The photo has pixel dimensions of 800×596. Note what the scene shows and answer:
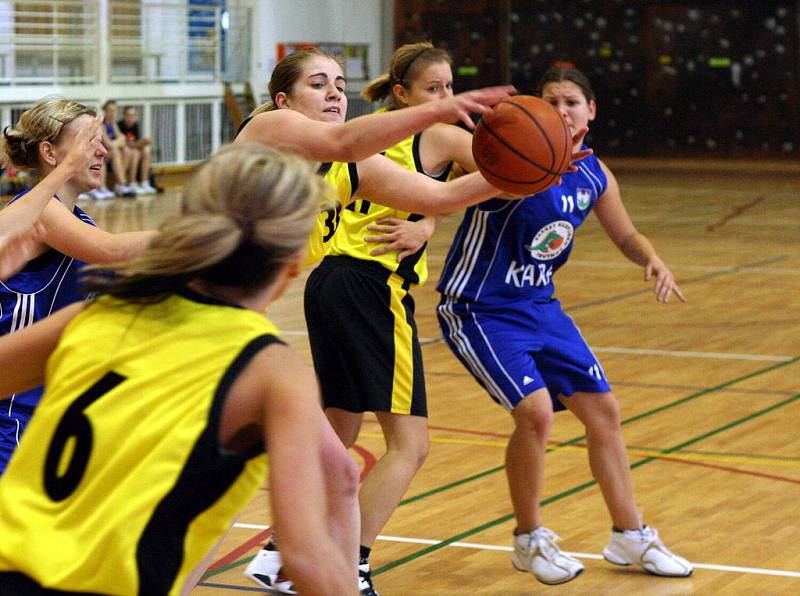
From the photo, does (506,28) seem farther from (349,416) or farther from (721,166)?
(349,416)

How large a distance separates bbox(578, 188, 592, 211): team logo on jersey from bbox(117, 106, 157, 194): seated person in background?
13.5m

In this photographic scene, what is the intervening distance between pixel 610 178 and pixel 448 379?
9.41 ft

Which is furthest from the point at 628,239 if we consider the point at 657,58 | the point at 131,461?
the point at 657,58

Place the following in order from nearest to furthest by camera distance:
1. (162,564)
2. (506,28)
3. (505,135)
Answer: (162,564)
(505,135)
(506,28)

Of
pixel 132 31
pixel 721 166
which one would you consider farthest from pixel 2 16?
pixel 721 166

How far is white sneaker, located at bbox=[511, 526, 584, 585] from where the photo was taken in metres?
3.94

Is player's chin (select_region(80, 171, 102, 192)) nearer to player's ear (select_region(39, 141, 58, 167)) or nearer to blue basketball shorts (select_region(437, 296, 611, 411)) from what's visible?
player's ear (select_region(39, 141, 58, 167))

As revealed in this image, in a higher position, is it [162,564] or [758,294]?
[162,564]

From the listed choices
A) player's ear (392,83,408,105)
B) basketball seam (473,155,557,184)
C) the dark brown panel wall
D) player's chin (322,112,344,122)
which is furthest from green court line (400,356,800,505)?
the dark brown panel wall

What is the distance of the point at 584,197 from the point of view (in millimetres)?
4176

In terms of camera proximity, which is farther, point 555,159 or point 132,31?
point 132,31

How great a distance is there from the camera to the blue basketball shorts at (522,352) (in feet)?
12.9

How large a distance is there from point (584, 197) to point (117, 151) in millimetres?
13249

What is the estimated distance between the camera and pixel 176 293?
184cm
